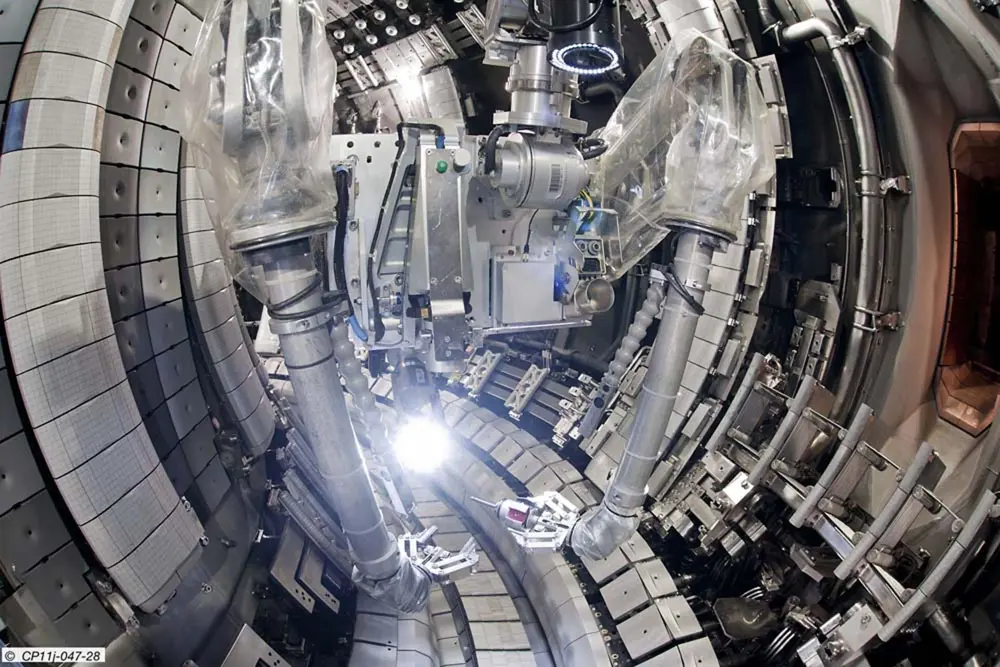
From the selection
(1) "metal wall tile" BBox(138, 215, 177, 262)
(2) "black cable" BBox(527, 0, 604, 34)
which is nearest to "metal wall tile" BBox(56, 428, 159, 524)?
(1) "metal wall tile" BBox(138, 215, 177, 262)

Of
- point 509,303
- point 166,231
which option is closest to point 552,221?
point 509,303

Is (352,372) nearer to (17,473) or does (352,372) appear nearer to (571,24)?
(17,473)

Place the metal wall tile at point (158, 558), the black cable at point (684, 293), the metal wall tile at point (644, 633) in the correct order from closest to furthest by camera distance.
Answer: the metal wall tile at point (158, 558) → the black cable at point (684, 293) → the metal wall tile at point (644, 633)

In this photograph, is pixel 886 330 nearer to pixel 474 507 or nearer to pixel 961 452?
pixel 961 452

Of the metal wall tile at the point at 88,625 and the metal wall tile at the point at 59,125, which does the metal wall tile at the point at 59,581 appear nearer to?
the metal wall tile at the point at 88,625

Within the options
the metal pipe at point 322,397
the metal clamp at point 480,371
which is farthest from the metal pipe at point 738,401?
the metal clamp at point 480,371

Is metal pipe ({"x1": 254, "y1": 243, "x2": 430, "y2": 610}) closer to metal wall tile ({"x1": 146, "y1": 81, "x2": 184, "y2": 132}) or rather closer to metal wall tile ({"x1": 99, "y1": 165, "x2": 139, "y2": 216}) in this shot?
metal wall tile ({"x1": 99, "y1": 165, "x2": 139, "y2": 216})
